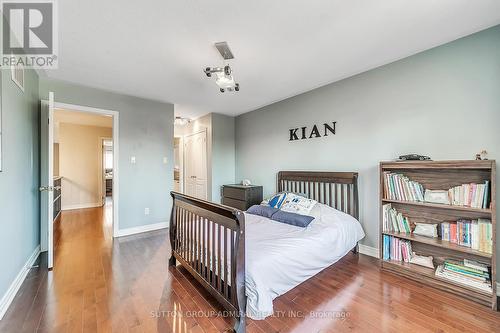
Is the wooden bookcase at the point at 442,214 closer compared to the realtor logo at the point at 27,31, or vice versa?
the realtor logo at the point at 27,31

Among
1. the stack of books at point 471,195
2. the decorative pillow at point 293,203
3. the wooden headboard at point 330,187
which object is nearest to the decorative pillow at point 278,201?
the decorative pillow at point 293,203

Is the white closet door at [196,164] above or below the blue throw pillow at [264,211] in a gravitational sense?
above

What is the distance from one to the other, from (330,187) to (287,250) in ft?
5.36

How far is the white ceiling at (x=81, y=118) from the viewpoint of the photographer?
4957 mm

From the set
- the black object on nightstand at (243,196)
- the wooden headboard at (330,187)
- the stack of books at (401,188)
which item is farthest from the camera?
the black object on nightstand at (243,196)

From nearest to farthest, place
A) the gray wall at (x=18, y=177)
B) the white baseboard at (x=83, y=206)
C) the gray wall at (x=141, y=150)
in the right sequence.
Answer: the gray wall at (x=18, y=177)
the gray wall at (x=141, y=150)
the white baseboard at (x=83, y=206)

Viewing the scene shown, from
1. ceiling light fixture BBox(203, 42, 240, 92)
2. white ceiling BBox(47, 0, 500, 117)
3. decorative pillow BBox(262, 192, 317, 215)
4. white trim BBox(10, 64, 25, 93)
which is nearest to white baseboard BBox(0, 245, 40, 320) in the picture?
white trim BBox(10, 64, 25, 93)

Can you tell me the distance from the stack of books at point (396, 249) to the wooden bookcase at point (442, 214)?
0.20ft

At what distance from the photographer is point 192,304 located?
186 cm

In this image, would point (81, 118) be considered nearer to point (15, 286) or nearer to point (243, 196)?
point (15, 286)

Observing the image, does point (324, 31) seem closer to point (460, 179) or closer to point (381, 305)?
point (460, 179)

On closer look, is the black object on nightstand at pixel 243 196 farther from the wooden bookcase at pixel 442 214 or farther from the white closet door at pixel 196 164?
the wooden bookcase at pixel 442 214

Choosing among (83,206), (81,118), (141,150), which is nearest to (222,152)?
(141,150)

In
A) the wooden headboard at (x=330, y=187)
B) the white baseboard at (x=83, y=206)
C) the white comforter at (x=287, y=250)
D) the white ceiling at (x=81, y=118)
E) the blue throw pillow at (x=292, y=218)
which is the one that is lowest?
the white baseboard at (x=83, y=206)
